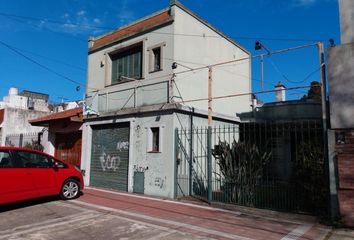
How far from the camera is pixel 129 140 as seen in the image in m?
13.1

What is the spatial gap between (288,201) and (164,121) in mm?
5107

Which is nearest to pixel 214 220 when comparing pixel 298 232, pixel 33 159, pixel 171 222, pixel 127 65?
pixel 171 222

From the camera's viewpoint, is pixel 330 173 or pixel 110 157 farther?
pixel 110 157

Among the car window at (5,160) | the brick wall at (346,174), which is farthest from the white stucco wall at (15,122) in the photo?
the brick wall at (346,174)

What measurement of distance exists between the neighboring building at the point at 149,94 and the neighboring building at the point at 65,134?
1132 millimetres

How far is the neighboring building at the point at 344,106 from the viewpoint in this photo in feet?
25.0

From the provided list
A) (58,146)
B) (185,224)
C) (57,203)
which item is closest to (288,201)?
(185,224)

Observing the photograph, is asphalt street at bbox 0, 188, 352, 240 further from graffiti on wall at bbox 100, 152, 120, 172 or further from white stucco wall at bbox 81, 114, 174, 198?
graffiti on wall at bbox 100, 152, 120, 172

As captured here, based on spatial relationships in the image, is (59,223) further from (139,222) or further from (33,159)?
(33,159)

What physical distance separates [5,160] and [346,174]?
879 centimetres

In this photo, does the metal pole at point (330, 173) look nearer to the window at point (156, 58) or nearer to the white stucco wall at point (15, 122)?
the window at point (156, 58)

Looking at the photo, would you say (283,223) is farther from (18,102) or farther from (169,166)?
(18,102)

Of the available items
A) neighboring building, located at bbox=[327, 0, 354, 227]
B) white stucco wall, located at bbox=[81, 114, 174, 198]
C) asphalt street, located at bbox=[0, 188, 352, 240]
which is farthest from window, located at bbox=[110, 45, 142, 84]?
neighboring building, located at bbox=[327, 0, 354, 227]

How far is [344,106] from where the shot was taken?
7.87 m
